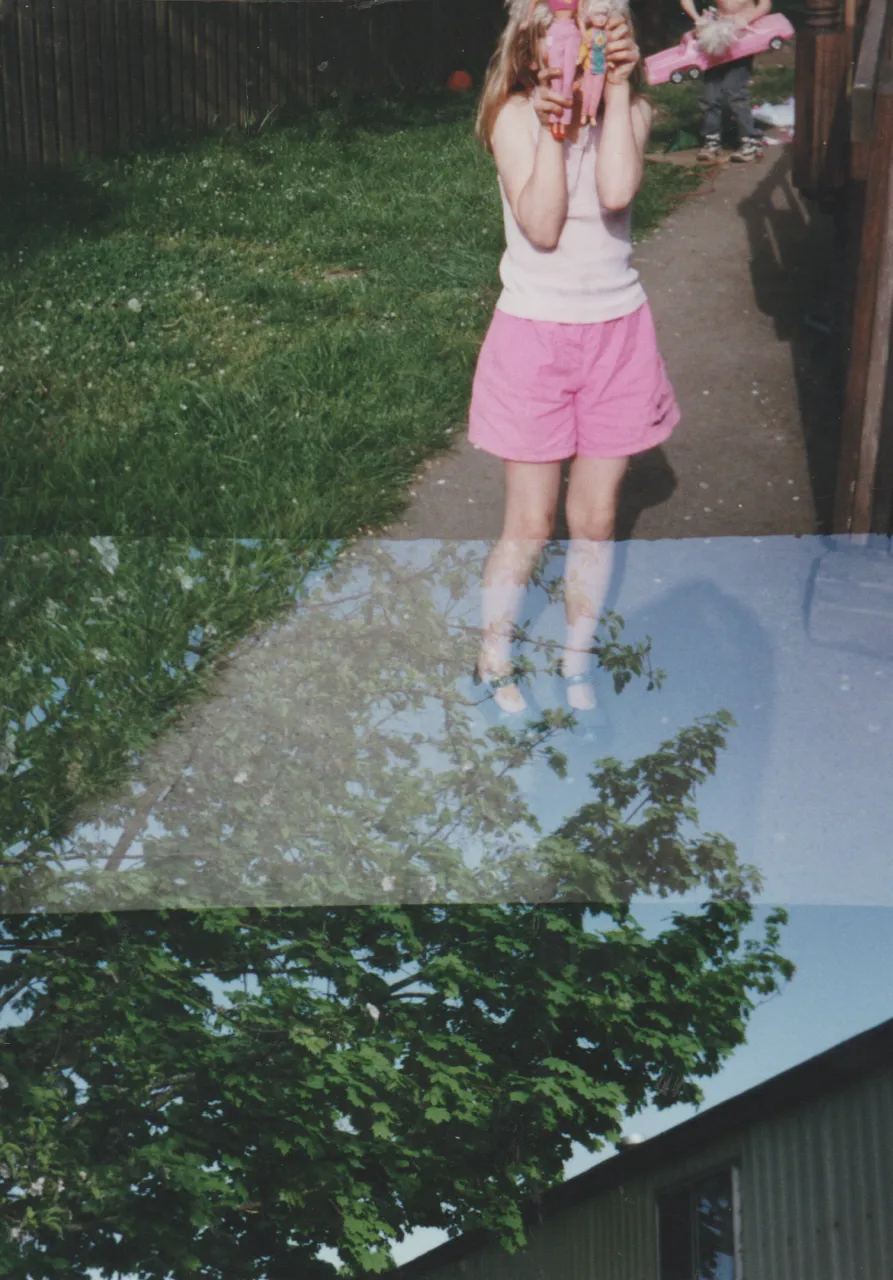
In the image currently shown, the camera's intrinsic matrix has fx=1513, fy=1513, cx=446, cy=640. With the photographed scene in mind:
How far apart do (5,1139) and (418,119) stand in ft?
32.2

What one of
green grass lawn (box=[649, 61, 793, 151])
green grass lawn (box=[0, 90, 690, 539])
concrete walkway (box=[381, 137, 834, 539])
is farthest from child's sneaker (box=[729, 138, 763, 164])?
concrete walkway (box=[381, 137, 834, 539])

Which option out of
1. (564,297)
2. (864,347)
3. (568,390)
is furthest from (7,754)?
(864,347)

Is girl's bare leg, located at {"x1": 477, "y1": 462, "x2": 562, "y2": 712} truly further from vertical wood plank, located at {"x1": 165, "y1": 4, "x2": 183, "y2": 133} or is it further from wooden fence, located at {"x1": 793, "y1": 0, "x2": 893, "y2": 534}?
vertical wood plank, located at {"x1": 165, "y1": 4, "x2": 183, "y2": 133}

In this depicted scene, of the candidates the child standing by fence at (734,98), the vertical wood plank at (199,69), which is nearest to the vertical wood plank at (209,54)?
the vertical wood plank at (199,69)

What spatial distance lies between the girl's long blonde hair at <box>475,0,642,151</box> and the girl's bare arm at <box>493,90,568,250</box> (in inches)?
1.2

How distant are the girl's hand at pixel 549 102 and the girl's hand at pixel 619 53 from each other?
0.13m

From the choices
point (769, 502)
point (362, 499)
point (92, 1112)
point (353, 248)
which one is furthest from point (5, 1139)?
point (353, 248)

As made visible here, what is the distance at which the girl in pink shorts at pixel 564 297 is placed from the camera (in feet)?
11.8

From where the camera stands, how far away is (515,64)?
362 cm

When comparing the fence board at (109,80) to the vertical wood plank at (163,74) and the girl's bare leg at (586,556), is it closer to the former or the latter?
the vertical wood plank at (163,74)

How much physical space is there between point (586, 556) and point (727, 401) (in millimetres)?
2087

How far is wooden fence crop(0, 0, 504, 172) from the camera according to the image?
10.2 metres

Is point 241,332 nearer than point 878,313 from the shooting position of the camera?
No

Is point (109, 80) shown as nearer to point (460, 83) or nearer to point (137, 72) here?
point (137, 72)
